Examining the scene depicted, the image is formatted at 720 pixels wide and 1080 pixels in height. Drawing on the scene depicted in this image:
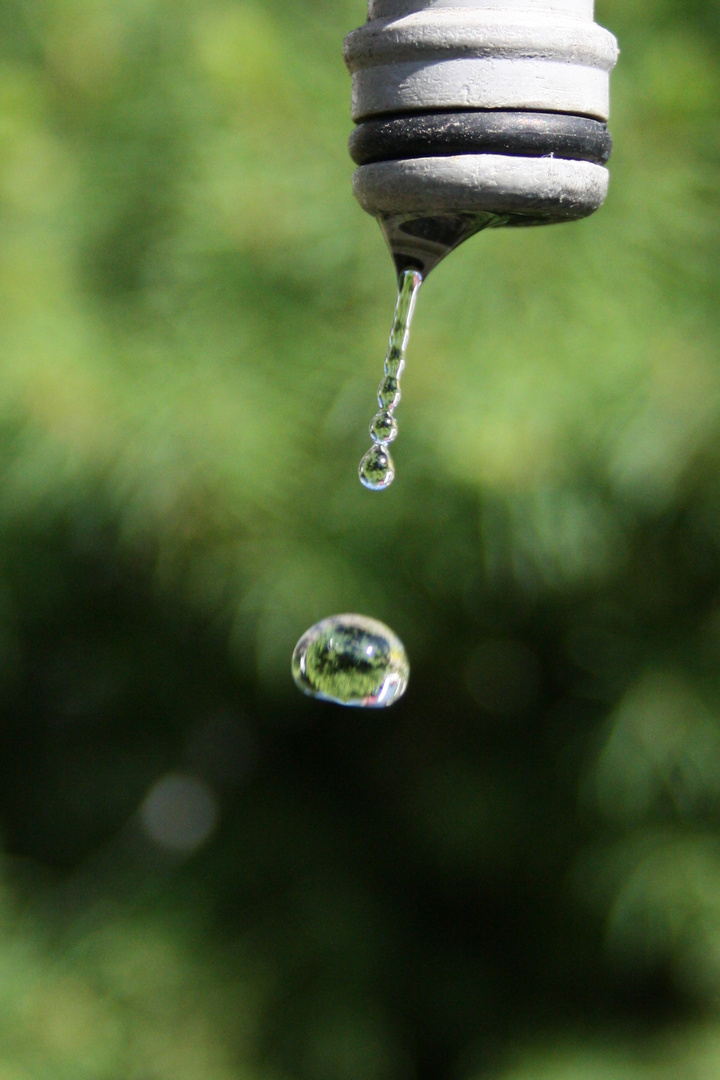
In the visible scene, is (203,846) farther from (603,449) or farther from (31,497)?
(603,449)

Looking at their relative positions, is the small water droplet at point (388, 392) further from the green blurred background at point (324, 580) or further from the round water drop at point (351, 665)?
the green blurred background at point (324, 580)

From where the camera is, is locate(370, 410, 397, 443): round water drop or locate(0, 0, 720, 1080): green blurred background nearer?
locate(370, 410, 397, 443): round water drop

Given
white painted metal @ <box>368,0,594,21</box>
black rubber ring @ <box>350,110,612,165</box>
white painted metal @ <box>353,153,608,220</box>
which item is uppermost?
white painted metal @ <box>368,0,594,21</box>

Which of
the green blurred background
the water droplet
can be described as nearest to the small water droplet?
the water droplet

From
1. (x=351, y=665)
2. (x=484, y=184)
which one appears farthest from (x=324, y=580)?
(x=484, y=184)

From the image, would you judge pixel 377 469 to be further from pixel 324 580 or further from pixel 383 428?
pixel 324 580

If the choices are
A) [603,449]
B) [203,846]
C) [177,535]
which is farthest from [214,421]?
[203,846]

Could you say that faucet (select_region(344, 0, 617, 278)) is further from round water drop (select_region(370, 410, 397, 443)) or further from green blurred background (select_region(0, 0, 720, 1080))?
green blurred background (select_region(0, 0, 720, 1080))
